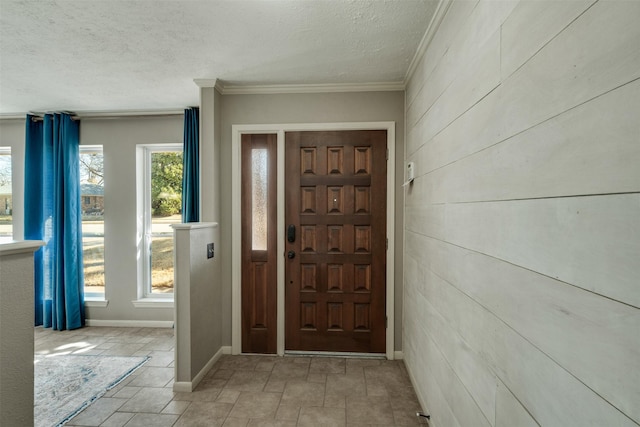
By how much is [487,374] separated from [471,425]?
339 millimetres

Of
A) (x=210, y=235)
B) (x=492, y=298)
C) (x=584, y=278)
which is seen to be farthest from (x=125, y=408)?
(x=584, y=278)

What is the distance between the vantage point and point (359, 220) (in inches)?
120

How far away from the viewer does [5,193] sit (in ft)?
13.4

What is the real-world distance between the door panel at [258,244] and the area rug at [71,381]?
1.08m

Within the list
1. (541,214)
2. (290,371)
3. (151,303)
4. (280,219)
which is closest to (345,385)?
(290,371)

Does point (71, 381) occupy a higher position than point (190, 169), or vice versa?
point (190, 169)

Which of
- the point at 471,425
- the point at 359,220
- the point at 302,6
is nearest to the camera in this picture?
the point at 471,425

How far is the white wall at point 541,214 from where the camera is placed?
24.3 inches

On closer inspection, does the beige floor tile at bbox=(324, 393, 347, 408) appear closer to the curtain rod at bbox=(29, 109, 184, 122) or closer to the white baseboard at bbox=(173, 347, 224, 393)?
the white baseboard at bbox=(173, 347, 224, 393)

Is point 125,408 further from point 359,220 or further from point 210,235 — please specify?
point 359,220

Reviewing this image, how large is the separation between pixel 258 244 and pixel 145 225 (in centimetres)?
176

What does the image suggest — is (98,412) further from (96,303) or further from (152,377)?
(96,303)

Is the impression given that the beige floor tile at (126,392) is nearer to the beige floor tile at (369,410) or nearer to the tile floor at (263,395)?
the tile floor at (263,395)

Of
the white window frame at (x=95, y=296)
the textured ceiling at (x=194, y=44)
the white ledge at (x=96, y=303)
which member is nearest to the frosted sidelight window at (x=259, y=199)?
the textured ceiling at (x=194, y=44)
